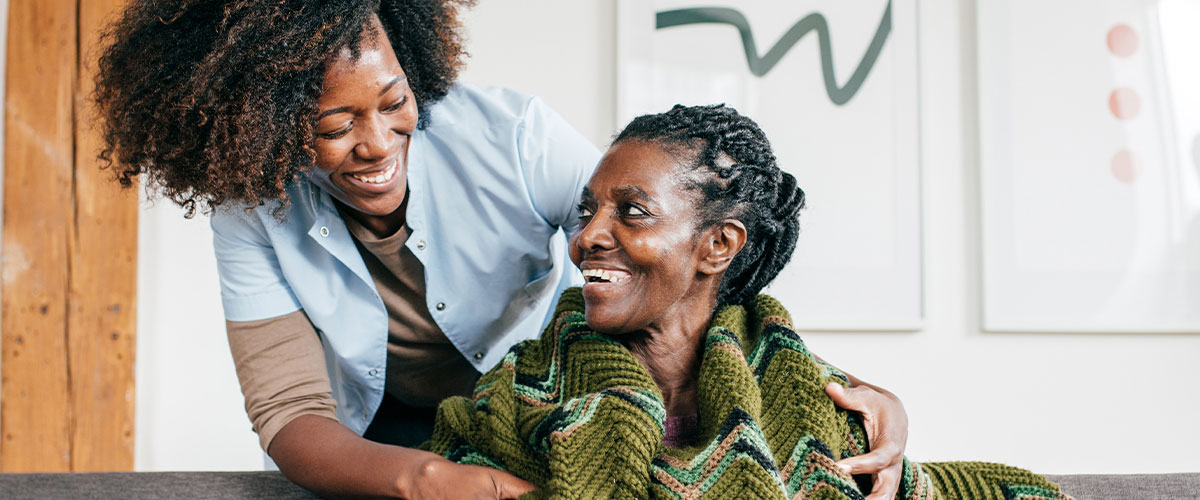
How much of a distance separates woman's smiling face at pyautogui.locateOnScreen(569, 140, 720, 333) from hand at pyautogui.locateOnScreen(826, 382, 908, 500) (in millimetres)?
271

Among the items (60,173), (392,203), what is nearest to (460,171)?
(392,203)

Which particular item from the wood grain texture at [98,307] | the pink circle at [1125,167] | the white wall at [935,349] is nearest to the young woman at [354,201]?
the white wall at [935,349]

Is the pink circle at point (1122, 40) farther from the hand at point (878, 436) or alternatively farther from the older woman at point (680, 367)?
the hand at point (878, 436)

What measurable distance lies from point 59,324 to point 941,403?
9.03 ft

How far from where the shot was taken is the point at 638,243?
3.94ft

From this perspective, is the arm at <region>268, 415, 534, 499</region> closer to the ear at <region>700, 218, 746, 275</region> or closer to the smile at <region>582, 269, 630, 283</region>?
the smile at <region>582, 269, 630, 283</region>

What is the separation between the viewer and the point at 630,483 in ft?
3.40

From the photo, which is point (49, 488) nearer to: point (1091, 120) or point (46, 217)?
point (46, 217)

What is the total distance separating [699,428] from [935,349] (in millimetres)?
1798

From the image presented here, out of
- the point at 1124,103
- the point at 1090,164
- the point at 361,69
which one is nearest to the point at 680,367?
the point at 361,69

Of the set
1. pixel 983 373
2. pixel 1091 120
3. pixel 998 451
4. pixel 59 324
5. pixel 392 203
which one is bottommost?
pixel 998 451

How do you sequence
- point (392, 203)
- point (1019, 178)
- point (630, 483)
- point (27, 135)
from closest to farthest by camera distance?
point (630, 483), point (392, 203), point (27, 135), point (1019, 178)

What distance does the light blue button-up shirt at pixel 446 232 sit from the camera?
4.79 ft

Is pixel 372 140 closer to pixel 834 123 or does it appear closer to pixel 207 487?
pixel 207 487
